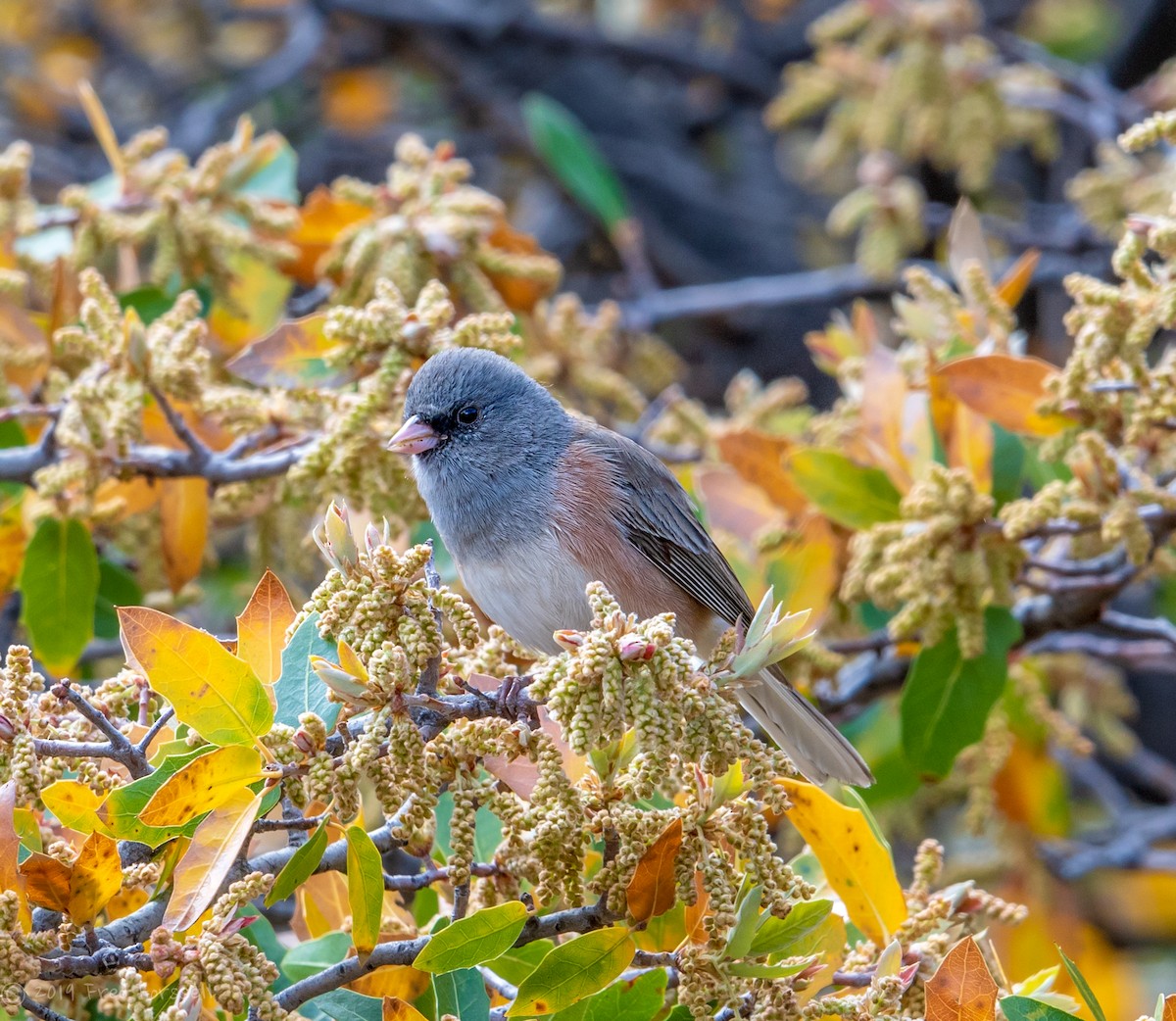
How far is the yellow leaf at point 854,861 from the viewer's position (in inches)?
73.1

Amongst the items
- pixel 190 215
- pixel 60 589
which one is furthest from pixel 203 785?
pixel 190 215

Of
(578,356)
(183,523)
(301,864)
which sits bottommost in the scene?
(578,356)

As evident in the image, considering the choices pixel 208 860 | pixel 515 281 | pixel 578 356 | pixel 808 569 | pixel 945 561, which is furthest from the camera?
pixel 578 356

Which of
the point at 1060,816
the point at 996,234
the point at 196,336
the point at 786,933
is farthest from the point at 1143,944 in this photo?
the point at 196,336

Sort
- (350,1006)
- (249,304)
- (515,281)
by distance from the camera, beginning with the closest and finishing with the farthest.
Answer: (350,1006) → (249,304) → (515,281)

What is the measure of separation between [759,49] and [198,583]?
3.97 metres

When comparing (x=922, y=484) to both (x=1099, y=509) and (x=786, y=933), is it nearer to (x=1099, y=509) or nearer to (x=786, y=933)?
(x=1099, y=509)

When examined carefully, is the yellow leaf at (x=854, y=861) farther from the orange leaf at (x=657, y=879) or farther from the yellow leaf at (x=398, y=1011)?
the yellow leaf at (x=398, y=1011)

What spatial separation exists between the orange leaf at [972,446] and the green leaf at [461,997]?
4.98 ft

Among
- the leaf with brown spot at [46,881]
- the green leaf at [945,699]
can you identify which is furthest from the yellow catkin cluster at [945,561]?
the leaf with brown spot at [46,881]

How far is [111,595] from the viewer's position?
2.84 m

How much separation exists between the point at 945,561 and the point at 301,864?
1369mm

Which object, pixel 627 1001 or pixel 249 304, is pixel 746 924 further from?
pixel 249 304

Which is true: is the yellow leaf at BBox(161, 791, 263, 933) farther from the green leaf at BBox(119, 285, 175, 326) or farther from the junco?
the green leaf at BBox(119, 285, 175, 326)
